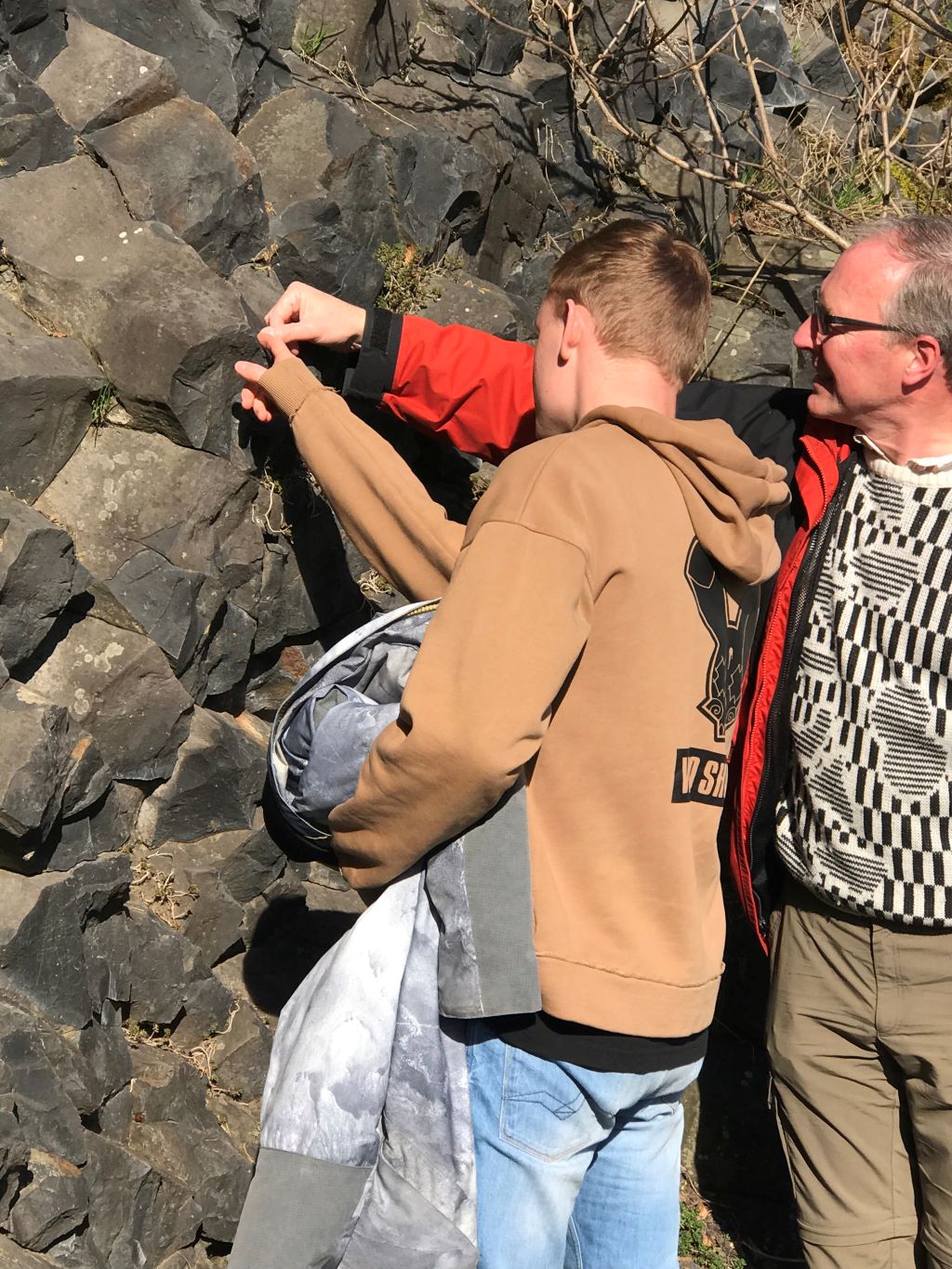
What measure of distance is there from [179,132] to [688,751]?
80.3 inches

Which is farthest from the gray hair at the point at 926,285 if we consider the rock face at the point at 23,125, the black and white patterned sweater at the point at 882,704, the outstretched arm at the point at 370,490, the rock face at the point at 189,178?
the rock face at the point at 23,125

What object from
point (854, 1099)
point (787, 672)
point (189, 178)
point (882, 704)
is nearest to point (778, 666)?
point (787, 672)

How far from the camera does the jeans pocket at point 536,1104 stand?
201cm

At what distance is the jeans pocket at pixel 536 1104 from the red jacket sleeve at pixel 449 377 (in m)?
1.53

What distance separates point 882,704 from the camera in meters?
2.62

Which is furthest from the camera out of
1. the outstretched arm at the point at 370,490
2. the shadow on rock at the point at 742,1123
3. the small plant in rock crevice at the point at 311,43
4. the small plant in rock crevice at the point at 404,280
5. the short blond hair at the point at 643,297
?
the shadow on rock at the point at 742,1123

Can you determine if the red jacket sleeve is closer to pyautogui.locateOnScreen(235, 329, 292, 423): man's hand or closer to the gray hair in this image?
pyautogui.locateOnScreen(235, 329, 292, 423): man's hand

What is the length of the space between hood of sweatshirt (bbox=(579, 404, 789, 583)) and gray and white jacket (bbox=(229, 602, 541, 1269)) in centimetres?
53

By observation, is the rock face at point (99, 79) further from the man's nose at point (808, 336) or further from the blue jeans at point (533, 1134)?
the blue jeans at point (533, 1134)

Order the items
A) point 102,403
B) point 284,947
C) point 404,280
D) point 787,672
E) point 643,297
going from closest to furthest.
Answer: point 643,297 < point 787,672 < point 102,403 < point 284,947 < point 404,280

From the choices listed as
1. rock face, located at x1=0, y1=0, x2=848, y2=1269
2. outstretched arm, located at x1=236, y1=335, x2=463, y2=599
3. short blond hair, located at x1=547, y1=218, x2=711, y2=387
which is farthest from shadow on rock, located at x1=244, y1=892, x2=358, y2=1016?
short blond hair, located at x1=547, y1=218, x2=711, y2=387

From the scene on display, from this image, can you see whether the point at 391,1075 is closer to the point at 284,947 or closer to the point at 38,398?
the point at 284,947

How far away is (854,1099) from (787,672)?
102 centimetres

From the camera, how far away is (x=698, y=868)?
217 centimetres
